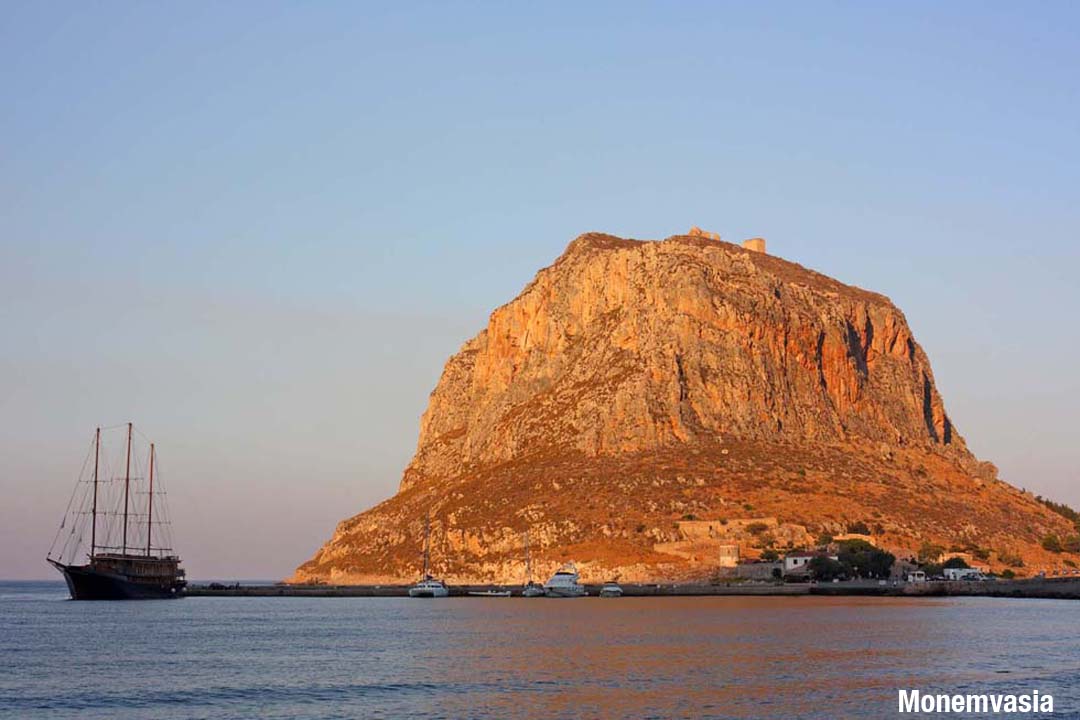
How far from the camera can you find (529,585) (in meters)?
143

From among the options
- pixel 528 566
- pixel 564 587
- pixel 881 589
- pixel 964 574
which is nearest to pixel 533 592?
pixel 564 587

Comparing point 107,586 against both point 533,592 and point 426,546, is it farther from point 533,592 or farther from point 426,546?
point 533,592

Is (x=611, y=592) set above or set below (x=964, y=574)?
below

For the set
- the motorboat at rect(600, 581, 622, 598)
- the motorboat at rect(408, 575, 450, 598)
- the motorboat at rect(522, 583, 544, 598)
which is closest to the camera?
the motorboat at rect(600, 581, 622, 598)

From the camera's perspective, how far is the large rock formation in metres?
149

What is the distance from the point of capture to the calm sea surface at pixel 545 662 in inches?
2066

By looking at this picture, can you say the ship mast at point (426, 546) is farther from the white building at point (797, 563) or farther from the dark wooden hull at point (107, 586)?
the white building at point (797, 563)

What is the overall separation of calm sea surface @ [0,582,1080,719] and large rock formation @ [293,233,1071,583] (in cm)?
3256

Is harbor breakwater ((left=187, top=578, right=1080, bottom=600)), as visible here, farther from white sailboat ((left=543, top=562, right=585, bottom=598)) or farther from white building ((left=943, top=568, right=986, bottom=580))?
white building ((left=943, top=568, right=986, bottom=580))

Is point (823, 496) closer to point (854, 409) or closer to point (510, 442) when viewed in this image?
point (854, 409)

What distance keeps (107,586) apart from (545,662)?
328 feet

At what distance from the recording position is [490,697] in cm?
5431

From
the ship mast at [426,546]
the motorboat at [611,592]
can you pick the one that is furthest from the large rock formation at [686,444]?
the motorboat at [611,592]

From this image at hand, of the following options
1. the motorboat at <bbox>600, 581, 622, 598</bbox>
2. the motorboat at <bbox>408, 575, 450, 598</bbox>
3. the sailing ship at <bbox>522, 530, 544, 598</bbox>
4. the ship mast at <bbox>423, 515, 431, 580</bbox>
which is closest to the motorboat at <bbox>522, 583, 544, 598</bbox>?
the sailing ship at <bbox>522, 530, 544, 598</bbox>
